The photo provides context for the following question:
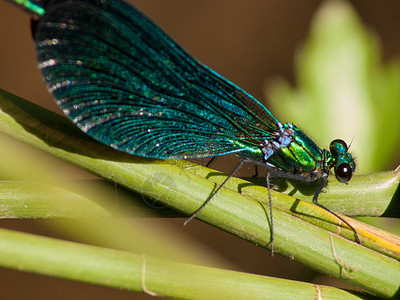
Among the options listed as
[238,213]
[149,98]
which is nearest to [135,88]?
[149,98]

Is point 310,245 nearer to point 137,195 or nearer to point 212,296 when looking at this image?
point 212,296

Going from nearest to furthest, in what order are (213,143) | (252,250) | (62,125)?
(62,125)
(213,143)
(252,250)

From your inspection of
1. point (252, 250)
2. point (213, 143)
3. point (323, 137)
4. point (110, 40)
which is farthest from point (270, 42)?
point (110, 40)

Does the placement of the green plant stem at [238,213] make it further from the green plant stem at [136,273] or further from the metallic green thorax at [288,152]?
the metallic green thorax at [288,152]

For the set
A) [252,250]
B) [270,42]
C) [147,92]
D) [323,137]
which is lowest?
[252,250]

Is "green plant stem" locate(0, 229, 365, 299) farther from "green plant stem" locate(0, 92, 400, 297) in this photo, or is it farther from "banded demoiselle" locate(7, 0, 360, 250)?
"banded demoiselle" locate(7, 0, 360, 250)

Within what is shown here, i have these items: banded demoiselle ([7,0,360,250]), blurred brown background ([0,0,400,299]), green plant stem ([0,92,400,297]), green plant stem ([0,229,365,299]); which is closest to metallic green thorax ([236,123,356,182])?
banded demoiselle ([7,0,360,250])
